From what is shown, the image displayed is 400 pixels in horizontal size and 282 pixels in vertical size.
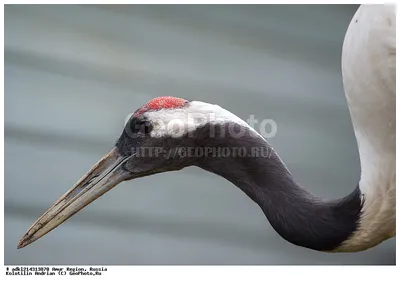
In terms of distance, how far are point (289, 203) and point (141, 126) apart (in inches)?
19.3

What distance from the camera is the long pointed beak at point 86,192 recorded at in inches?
76.4

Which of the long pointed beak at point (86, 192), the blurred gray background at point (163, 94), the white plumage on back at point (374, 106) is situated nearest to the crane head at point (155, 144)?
the long pointed beak at point (86, 192)

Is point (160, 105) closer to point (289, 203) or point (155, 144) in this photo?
point (155, 144)

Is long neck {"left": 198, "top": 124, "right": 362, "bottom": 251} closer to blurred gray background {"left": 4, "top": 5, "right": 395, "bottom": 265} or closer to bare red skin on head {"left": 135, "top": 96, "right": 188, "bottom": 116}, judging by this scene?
bare red skin on head {"left": 135, "top": 96, "right": 188, "bottom": 116}

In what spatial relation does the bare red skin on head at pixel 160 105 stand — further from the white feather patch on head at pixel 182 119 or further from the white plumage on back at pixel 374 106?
the white plumage on back at pixel 374 106

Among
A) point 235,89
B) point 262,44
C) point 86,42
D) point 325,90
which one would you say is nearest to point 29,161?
point 86,42

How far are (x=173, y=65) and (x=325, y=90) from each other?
703 millimetres

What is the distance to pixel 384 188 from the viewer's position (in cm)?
184

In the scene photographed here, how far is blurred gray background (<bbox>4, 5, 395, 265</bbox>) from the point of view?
2533 millimetres

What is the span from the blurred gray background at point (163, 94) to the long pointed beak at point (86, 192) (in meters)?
0.49

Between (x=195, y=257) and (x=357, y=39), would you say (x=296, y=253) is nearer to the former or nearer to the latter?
(x=195, y=257)

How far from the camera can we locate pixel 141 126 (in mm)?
1860

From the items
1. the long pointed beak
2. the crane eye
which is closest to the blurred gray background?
the long pointed beak

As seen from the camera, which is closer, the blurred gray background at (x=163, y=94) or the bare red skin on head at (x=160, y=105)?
the bare red skin on head at (x=160, y=105)
